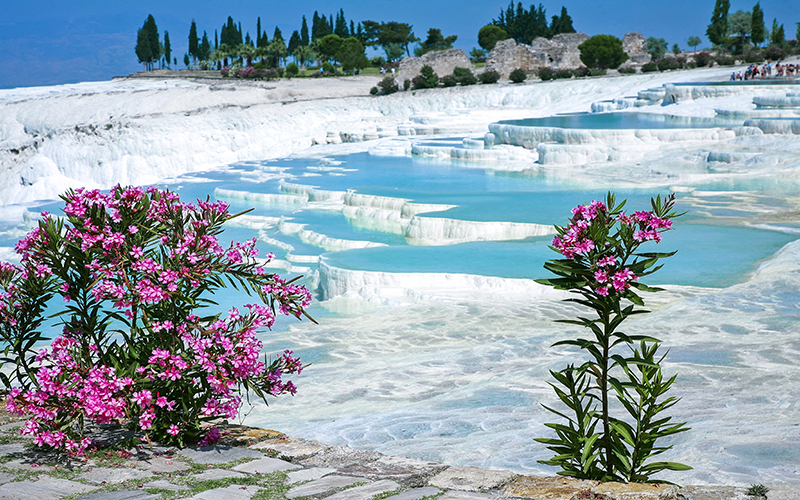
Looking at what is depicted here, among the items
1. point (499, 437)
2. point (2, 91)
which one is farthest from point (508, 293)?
point (2, 91)

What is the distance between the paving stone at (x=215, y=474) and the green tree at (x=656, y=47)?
49.0 meters

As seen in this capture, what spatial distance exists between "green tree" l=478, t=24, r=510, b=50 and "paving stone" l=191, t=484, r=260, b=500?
59.8 m

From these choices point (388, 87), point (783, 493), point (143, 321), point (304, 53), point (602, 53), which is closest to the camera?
point (783, 493)

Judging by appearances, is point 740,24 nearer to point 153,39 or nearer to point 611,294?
point 153,39

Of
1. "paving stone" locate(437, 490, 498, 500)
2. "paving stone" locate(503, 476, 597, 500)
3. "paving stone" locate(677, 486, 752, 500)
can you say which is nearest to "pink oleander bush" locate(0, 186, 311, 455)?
"paving stone" locate(437, 490, 498, 500)

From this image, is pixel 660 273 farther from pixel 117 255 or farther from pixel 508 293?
pixel 117 255

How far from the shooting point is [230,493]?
2.70 meters

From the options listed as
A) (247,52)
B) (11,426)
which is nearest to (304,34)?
(247,52)

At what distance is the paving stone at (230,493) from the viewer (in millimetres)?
2637

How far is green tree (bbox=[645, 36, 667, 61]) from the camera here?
4772 cm

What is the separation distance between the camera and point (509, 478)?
2.88 m

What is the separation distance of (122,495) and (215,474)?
41 centimetres

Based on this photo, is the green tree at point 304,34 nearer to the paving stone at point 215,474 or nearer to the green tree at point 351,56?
the green tree at point 351,56

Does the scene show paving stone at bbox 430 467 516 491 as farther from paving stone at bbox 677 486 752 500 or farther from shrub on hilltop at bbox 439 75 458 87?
shrub on hilltop at bbox 439 75 458 87
